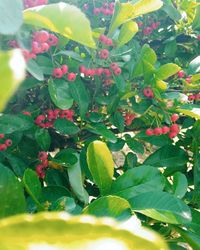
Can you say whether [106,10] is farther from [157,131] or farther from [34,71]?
[34,71]

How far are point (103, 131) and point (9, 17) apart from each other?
25.2 inches

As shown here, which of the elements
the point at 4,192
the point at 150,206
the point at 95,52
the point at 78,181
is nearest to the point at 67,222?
the point at 4,192

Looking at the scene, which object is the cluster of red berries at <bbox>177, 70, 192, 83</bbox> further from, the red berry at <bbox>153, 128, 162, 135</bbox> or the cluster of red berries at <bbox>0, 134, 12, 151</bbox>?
the cluster of red berries at <bbox>0, 134, 12, 151</bbox>

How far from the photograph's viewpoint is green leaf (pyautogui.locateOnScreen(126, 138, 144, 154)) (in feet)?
4.92

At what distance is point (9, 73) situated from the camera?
0.19 metres

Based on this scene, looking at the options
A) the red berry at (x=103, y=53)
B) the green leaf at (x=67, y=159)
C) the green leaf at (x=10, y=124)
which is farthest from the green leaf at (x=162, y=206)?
the red berry at (x=103, y=53)

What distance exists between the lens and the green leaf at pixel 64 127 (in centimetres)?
127

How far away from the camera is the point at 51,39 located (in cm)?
115

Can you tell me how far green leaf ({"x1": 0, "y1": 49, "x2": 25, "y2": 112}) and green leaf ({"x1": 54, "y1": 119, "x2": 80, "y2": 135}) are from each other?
108cm

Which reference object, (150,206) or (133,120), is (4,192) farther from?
(133,120)

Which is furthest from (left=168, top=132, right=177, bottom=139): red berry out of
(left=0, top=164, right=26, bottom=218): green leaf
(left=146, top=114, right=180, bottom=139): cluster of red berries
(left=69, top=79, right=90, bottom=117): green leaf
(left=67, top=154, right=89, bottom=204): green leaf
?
(left=0, top=164, right=26, bottom=218): green leaf

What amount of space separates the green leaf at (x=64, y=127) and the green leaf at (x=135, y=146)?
0.30 metres

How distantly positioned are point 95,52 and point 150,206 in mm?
585

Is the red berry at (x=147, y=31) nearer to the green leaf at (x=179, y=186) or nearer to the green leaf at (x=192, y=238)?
the green leaf at (x=179, y=186)
